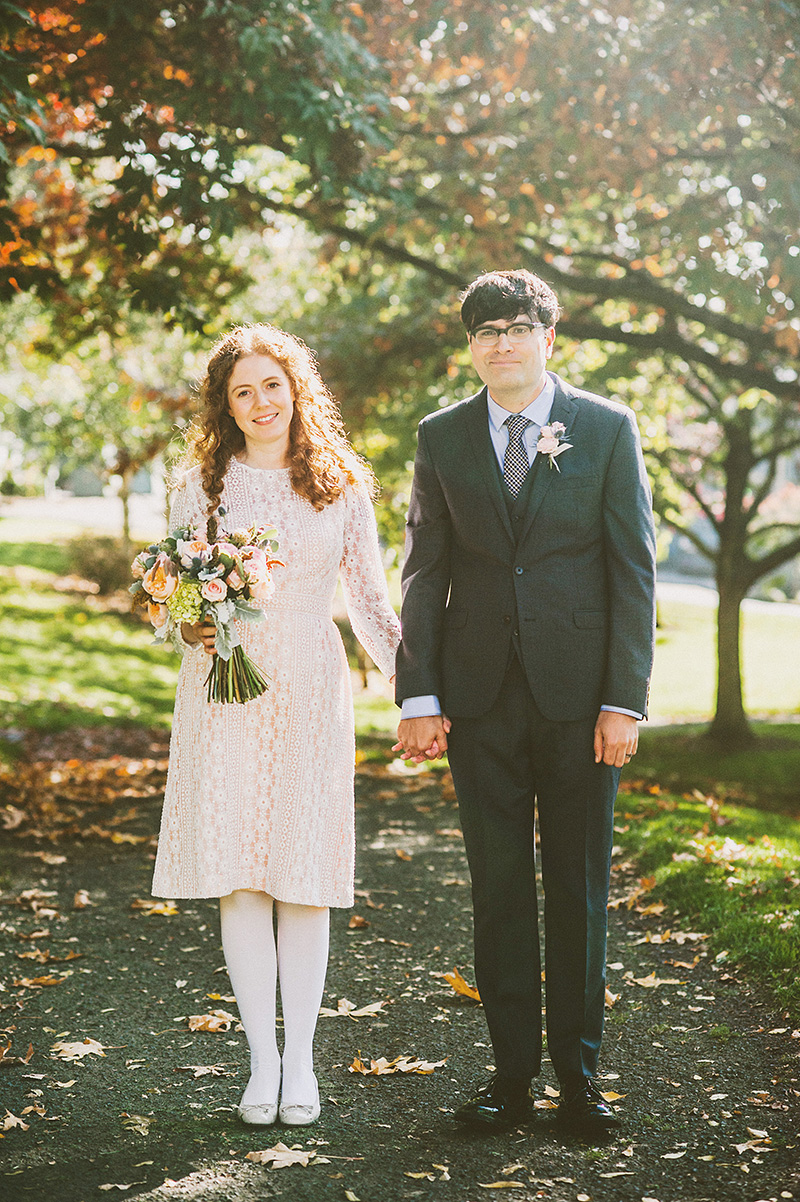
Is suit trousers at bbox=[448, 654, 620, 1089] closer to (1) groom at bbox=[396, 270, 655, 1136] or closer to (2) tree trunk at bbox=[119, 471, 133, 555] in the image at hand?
(1) groom at bbox=[396, 270, 655, 1136]

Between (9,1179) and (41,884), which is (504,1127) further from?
(41,884)

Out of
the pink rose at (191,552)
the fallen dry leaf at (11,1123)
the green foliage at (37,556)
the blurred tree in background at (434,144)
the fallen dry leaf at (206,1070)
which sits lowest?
the fallen dry leaf at (206,1070)

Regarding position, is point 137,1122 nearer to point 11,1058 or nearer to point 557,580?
point 11,1058

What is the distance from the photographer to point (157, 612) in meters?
3.41

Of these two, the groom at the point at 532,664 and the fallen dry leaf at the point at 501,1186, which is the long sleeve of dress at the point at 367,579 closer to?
the groom at the point at 532,664

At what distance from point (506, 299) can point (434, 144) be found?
653 centimetres

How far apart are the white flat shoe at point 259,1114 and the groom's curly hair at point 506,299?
7.52 ft

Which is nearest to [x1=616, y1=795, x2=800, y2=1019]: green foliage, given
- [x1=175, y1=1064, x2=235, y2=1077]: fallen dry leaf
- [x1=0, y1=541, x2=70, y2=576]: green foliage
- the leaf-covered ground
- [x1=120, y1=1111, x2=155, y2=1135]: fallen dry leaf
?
the leaf-covered ground

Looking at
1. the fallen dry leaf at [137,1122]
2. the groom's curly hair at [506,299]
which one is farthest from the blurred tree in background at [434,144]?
the fallen dry leaf at [137,1122]

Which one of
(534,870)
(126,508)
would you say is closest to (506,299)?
(534,870)

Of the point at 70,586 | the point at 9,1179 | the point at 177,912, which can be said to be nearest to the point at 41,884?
the point at 177,912

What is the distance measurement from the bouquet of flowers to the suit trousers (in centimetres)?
67

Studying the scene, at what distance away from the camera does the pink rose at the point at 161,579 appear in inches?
129

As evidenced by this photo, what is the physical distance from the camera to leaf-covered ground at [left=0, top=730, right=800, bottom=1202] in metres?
2.97
